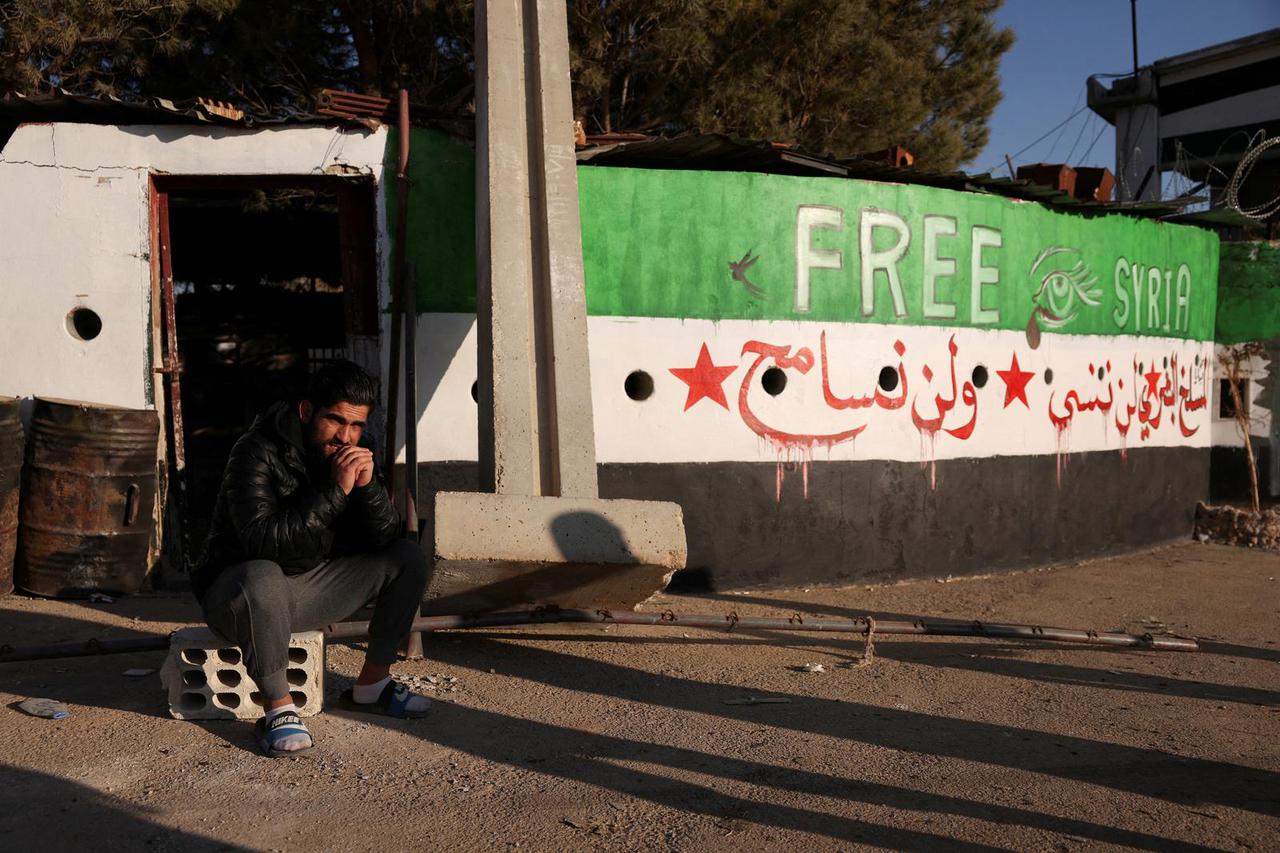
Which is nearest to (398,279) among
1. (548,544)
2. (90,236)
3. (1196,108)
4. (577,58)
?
(90,236)

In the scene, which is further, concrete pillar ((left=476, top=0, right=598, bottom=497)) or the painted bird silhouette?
the painted bird silhouette

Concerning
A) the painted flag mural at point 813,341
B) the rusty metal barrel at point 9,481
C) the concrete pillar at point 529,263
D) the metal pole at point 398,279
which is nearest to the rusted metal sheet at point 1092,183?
the painted flag mural at point 813,341

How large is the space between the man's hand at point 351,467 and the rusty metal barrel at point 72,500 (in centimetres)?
303

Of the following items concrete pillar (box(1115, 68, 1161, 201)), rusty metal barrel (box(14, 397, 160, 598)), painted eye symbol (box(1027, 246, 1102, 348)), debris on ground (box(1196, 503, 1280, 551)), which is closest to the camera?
rusty metal barrel (box(14, 397, 160, 598))

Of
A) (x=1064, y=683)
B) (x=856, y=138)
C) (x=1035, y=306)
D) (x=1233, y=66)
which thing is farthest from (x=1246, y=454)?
(x=1233, y=66)

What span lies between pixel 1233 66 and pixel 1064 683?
19310 millimetres

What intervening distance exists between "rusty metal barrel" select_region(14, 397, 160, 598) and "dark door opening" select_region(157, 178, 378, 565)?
10.4 feet

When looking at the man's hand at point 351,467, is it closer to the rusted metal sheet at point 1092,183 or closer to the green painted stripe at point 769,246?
the green painted stripe at point 769,246

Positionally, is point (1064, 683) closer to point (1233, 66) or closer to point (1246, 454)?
point (1246, 454)

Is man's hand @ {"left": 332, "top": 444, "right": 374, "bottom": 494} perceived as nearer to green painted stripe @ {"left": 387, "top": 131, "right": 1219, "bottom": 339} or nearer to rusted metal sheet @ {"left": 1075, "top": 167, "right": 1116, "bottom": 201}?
green painted stripe @ {"left": 387, "top": 131, "right": 1219, "bottom": 339}

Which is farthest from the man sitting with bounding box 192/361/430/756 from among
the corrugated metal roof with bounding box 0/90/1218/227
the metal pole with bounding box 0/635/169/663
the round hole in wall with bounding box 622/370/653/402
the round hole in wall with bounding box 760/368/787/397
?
the round hole in wall with bounding box 760/368/787/397

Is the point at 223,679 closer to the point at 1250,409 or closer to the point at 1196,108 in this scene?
the point at 1250,409

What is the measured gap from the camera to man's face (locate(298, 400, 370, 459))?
11.9ft

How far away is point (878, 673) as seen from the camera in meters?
4.89
